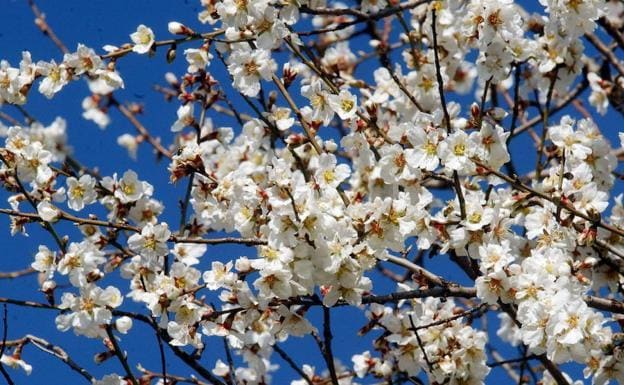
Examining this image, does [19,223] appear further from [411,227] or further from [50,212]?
[411,227]

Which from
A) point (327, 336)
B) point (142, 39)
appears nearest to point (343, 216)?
point (327, 336)

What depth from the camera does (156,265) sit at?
4.05m

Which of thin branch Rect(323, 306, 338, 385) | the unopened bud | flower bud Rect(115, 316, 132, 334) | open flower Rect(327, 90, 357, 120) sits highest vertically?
the unopened bud

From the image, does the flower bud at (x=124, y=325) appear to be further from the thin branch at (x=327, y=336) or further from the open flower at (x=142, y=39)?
the open flower at (x=142, y=39)

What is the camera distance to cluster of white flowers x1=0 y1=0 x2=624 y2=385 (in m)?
3.53

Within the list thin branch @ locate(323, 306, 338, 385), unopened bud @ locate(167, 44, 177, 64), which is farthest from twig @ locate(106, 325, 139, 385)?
unopened bud @ locate(167, 44, 177, 64)

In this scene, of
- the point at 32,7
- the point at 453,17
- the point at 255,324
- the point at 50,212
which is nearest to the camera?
the point at 50,212

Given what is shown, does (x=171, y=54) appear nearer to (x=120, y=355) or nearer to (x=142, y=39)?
(x=142, y=39)

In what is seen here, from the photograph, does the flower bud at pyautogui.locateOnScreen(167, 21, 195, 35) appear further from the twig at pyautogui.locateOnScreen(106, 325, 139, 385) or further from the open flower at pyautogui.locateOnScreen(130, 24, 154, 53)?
the twig at pyautogui.locateOnScreen(106, 325, 139, 385)

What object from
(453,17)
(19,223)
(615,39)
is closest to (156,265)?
(19,223)

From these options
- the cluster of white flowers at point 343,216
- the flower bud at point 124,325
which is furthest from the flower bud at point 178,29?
the flower bud at point 124,325

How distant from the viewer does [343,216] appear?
3605 millimetres

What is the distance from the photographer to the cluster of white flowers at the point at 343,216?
3.53 metres

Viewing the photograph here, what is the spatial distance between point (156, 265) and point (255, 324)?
0.52 meters
